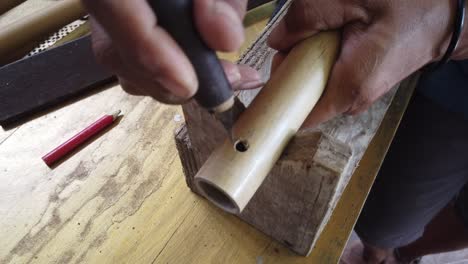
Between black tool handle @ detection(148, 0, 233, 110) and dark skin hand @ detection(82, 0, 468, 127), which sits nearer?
black tool handle @ detection(148, 0, 233, 110)

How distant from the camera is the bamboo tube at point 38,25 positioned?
871 millimetres

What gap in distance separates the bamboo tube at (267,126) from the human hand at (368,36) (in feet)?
0.06

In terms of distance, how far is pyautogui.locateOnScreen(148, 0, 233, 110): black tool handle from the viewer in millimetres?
294

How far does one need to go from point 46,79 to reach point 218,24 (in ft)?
2.07

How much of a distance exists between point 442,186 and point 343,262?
2.01 feet

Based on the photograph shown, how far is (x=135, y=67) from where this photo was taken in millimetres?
351

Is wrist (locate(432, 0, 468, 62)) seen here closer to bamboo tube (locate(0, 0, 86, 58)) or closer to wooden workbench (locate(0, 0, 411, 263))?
wooden workbench (locate(0, 0, 411, 263))

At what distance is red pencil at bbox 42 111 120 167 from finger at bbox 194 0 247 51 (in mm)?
484

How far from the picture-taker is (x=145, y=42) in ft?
0.98

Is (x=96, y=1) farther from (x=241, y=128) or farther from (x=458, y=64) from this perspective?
(x=458, y=64)

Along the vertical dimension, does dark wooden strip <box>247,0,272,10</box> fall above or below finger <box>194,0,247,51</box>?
below

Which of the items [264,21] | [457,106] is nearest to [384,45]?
[457,106]

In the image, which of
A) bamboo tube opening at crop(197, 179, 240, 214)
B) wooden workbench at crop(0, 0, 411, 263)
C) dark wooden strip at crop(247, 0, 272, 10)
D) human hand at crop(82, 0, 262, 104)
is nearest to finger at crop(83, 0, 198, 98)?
human hand at crop(82, 0, 262, 104)

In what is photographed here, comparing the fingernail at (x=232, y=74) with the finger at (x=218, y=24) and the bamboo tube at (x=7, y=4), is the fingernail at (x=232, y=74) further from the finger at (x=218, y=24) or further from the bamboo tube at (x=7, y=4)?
the bamboo tube at (x=7, y=4)
